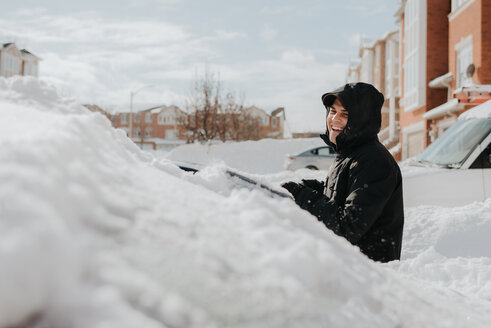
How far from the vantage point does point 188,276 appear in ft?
2.56

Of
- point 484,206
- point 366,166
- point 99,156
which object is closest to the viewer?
point 99,156

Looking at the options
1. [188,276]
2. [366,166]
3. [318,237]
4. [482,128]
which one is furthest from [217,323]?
→ [482,128]

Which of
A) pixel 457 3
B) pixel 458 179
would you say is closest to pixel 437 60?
pixel 457 3

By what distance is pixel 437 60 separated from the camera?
20938 millimetres

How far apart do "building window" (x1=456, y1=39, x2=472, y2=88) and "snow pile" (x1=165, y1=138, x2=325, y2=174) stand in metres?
13.5

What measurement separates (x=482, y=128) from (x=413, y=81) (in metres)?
17.9

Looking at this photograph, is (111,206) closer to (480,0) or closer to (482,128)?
(482,128)

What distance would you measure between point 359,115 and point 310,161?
16.5 metres

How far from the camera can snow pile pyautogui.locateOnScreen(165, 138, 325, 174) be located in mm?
30798

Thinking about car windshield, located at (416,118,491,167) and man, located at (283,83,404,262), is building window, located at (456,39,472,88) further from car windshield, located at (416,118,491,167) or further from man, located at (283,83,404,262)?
man, located at (283,83,404,262)

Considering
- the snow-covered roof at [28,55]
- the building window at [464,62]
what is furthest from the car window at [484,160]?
the snow-covered roof at [28,55]

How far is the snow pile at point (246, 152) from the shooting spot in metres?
30.8

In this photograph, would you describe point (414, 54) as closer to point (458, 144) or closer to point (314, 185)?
point (458, 144)

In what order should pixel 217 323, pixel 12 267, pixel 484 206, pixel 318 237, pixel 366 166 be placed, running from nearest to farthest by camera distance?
pixel 12 267, pixel 217 323, pixel 318 237, pixel 366 166, pixel 484 206
